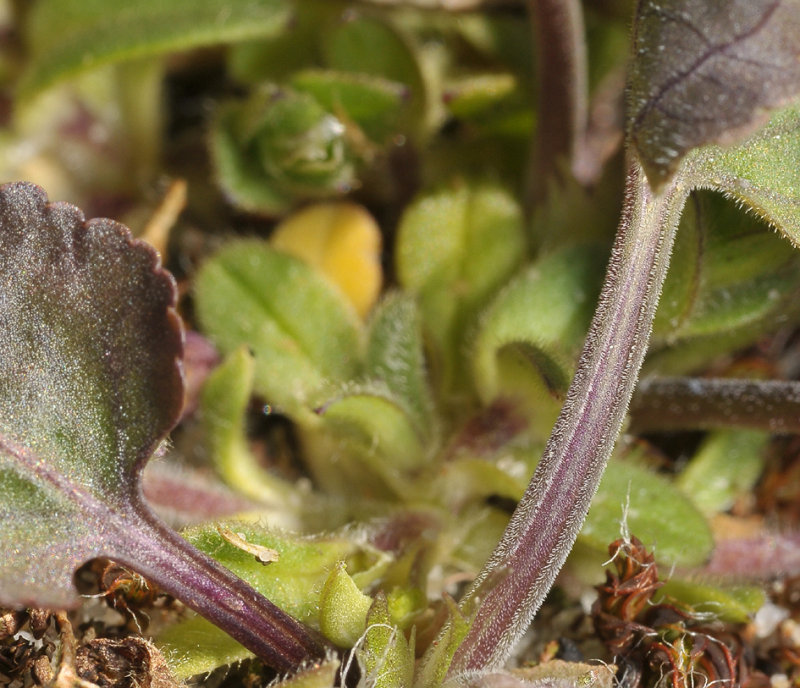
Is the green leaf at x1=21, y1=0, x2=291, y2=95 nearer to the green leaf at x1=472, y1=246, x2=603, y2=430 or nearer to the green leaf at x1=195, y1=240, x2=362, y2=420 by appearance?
the green leaf at x1=195, y1=240, x2=362, y2=420

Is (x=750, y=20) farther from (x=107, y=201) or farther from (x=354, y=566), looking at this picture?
(x=107, y=201)

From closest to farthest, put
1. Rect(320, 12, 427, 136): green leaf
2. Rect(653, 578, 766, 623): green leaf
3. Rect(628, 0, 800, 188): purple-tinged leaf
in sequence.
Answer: Rect(628, 0, 800, 188): purple-tinged leaf, Rect(653, 578, 766, 623): green leaf, Rect(320, 12, 427, 136): green leaf

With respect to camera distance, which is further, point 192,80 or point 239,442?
point 192,80

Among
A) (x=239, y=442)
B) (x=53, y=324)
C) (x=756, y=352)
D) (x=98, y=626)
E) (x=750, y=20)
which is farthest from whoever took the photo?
(x=756, y=352)

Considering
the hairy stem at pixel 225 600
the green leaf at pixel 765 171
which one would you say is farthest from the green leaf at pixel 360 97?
the hairy stem at pixel 225 600

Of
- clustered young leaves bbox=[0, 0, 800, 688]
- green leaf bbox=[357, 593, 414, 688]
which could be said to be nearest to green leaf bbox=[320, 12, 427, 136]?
clustered young leaves bbox=[0, 0, 800, 688]

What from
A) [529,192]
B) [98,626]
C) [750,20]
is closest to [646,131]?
[750,20]
